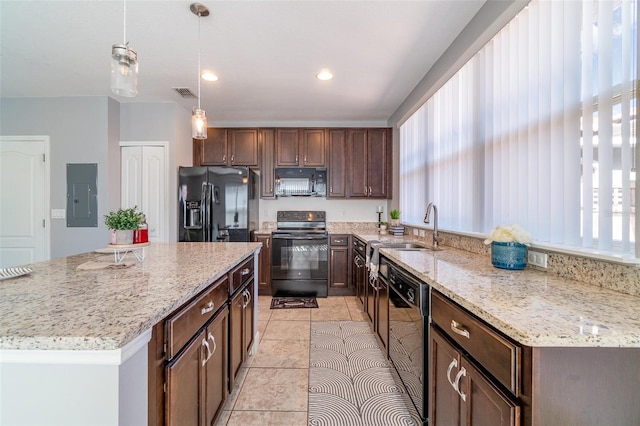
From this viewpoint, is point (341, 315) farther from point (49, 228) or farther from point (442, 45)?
point (49, 228)

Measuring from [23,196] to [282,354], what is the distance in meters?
3.99


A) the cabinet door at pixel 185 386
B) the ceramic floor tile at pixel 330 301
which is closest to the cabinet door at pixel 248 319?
the cabinet door at pixel 185 386

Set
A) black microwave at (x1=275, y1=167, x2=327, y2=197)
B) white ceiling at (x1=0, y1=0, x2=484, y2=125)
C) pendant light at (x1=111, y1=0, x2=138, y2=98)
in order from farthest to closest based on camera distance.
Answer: black microwave at (x1=275, y1=167, x2=327, y2=197), white ceiling at (x1=0, y1=0, x2=484, y2=125), pendant light at (x1=111, y1=0, x2=138, y2=98)

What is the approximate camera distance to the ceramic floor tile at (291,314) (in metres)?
3.10

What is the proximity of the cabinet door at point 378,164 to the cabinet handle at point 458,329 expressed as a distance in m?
3.28

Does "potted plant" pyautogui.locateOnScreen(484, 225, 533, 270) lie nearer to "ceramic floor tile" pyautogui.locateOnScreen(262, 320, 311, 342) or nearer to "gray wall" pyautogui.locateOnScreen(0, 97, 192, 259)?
"ceramic floor tile" pyautogui.locateOnScreen(262, 320, 311, 342)

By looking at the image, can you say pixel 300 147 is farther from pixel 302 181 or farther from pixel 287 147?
pixel 302 181

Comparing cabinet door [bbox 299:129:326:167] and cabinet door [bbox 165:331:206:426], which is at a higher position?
cabinet door [bbox 299:129:326:167]

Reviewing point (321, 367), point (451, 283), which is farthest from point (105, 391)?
point (321, 367)

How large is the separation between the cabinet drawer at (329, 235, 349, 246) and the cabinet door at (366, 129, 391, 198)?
2.75 feet

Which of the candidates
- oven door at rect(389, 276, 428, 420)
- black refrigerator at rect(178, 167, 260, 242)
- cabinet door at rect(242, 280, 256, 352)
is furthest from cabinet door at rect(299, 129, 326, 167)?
oven door at rect(389, 276, 428, 420)

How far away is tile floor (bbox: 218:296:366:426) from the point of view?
164 centimetres

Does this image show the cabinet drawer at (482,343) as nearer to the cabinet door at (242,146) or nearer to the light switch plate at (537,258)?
the light switch plate at (537,258)

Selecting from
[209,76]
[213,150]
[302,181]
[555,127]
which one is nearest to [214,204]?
[213,150]
